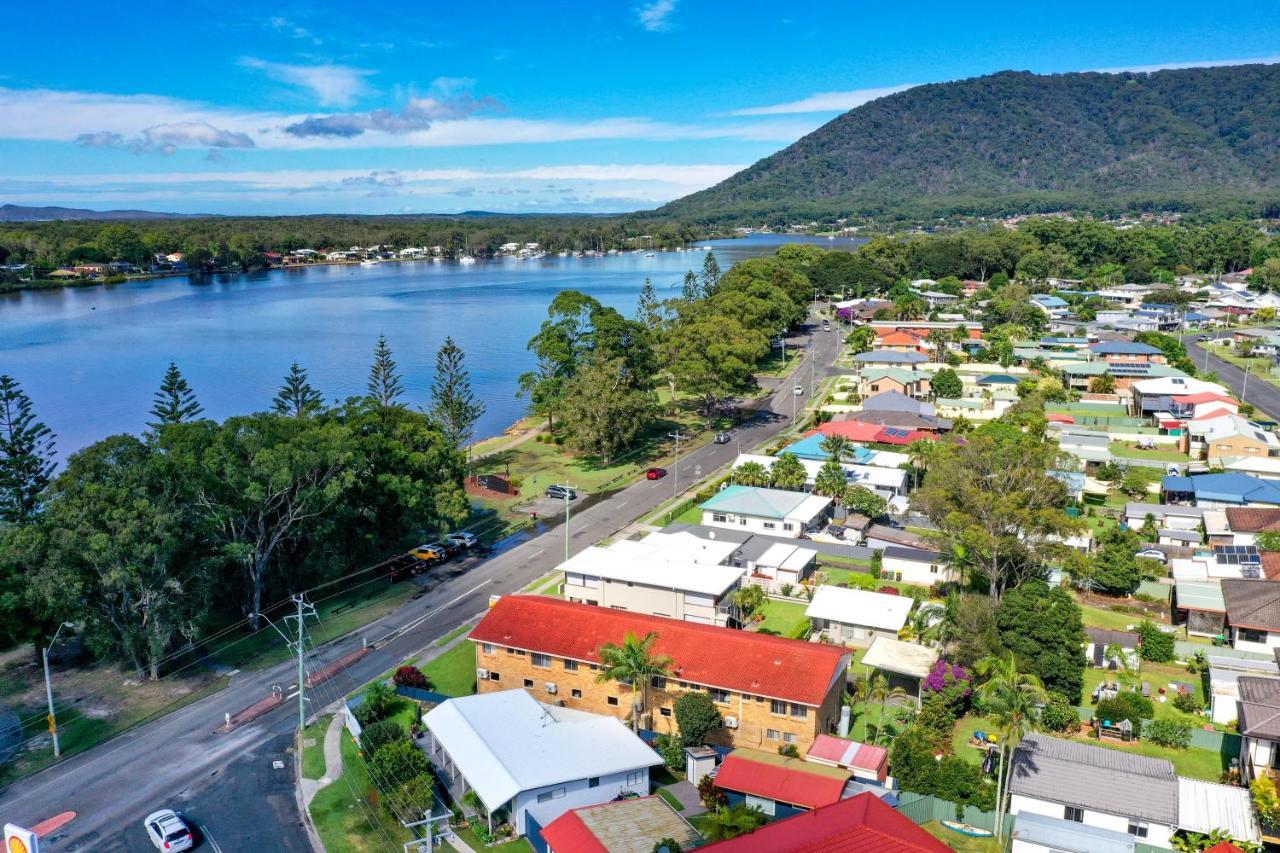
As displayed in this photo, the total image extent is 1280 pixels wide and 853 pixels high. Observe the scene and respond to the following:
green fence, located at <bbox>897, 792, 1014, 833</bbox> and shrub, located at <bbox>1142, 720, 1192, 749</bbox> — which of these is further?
shrub, located at <bbox>1142, 720, 1192, 749</bbox>

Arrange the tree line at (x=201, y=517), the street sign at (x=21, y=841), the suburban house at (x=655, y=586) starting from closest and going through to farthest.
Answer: the street sign at (x=21, y=841) → the tree line at (x=201, y=517) → the suburban house at (x=655, y=586)

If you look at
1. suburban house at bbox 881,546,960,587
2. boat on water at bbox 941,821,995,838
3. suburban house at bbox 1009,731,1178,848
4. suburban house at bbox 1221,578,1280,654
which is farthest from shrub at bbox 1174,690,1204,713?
suburban house at bbox 881,546,960,587

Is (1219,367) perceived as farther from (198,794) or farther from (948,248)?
(198,794)

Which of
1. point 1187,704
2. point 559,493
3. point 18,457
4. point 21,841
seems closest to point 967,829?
point 1187,704

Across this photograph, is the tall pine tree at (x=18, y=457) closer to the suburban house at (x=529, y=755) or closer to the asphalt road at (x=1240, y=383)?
the suburban house at (x=529, y=755)

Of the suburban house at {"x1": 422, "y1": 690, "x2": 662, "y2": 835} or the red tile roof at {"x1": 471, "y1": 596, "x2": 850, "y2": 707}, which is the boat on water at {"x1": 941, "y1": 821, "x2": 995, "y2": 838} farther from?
the suburban house at {"x1": 422, "y1": 690, "x2": 662, "y2": 835}

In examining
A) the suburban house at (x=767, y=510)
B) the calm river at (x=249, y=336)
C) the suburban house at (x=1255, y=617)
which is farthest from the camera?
the calm river at (x=249, y=336)

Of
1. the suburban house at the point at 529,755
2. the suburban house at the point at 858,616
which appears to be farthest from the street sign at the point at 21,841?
the suburban house at the point at 858,616
